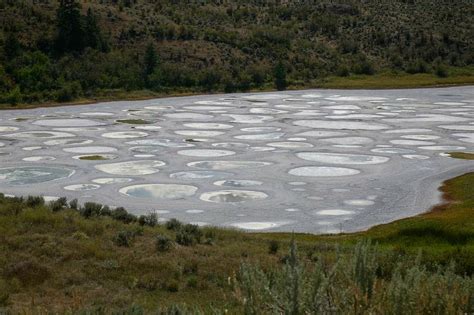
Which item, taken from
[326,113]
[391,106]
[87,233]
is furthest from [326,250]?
[391,106]

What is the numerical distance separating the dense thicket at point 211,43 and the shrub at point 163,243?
157 feet

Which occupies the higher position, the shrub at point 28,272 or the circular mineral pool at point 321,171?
the shrub at point 28,272

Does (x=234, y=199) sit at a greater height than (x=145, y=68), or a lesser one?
lesser

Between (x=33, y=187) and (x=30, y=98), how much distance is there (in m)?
38.8

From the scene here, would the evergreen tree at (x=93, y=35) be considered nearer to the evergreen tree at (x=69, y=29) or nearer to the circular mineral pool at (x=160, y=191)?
the evergreen tree at (x=69, y=29)

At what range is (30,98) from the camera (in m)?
64.8

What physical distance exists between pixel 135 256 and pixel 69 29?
67163mm

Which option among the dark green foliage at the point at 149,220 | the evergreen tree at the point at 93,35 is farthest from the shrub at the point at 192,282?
the evergreen tree at the point at 93,35

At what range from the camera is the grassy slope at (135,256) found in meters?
15.5

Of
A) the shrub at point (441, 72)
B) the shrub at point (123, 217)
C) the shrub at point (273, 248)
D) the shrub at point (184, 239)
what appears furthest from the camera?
the shrub at point (441, 72)

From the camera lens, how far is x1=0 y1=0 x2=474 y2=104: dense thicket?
74.6 meters

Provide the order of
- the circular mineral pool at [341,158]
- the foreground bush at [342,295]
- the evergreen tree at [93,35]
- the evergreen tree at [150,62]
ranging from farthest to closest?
the evergreen tree at [93,35]
the evergreen tree at [150,62]
the circular mineral pool at [341,158]
the foreground bush at [342,295]

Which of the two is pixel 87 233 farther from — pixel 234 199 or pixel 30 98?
pixel 30 98

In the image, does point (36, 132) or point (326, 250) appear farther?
point (36, 132)
